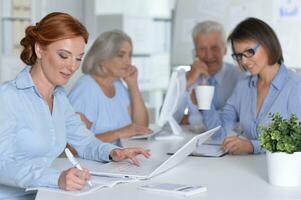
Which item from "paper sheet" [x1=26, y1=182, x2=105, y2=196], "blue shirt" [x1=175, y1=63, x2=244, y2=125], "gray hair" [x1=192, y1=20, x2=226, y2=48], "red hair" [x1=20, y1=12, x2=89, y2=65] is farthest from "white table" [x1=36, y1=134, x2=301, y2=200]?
"gray hair" [x1=192, y1=20, x2=226, y2=48]

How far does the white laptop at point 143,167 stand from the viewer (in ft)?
6.69

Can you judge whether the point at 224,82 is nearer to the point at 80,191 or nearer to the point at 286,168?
the point at 286,168

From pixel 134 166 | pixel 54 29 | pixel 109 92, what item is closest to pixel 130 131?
pixel 109 92

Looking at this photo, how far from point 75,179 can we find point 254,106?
1.32m

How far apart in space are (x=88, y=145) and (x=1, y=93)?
0.51m

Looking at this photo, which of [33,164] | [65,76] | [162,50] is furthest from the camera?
[162,50]

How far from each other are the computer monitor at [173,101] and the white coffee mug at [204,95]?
13 cm

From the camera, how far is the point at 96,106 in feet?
10.6

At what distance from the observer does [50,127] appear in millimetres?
2154

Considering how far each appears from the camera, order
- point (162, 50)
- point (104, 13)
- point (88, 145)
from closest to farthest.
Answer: point (88, 145) → point (104, 13) → point (162, 50)

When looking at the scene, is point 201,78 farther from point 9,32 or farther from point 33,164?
point 9,32

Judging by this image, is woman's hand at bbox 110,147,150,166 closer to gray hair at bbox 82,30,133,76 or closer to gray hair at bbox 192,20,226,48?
gray hair at bbox 82,30,133,76

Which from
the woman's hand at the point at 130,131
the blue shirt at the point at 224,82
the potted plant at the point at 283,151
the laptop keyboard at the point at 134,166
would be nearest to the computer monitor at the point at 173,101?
the woman's hand at the point at 130,131

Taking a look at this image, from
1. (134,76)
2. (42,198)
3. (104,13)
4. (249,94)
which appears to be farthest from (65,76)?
(104,13)
